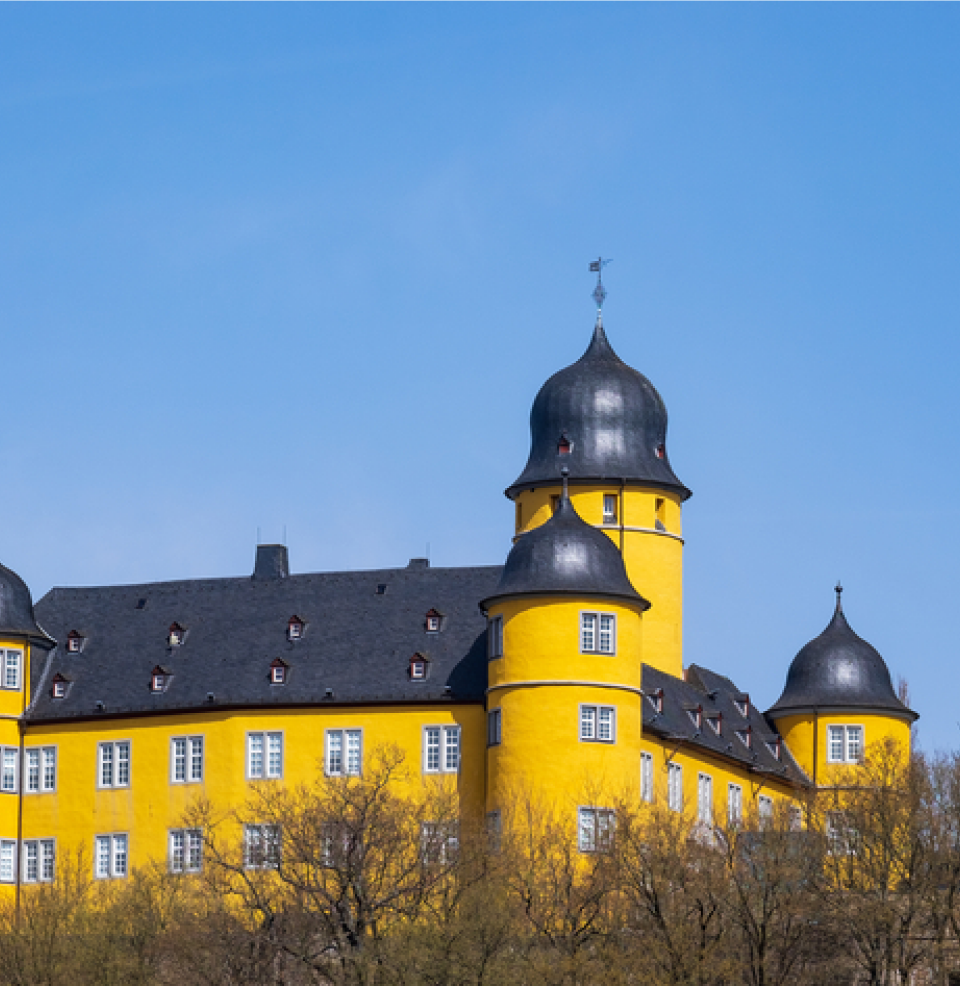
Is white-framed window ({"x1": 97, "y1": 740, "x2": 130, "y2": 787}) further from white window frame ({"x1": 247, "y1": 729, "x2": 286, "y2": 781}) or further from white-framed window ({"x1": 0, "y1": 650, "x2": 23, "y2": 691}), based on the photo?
white window frame ({"x1": 247, "y1": 729, "x2": 286, "y2": 781})

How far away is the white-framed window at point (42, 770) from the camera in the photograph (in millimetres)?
96375

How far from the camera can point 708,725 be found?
9956cm

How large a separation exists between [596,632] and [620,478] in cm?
1204

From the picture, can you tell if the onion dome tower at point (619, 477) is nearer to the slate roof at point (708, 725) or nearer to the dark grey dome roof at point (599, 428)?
the dark grey dome roof at point (599, 428)

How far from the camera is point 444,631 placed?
9506cm

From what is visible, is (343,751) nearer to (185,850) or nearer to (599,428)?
(185,850)

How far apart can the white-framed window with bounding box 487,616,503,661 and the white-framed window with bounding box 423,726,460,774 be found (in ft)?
9.75

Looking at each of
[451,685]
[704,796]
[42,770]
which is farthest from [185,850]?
[704,796]

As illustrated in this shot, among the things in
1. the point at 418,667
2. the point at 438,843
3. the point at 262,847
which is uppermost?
the point at 418,667

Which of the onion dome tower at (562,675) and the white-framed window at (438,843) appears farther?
the onion dome tower at (562,675)

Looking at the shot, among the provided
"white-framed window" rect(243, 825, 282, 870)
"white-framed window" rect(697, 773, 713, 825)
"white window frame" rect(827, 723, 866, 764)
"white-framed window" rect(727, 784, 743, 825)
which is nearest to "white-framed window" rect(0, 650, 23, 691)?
"white-framed window" rect(243, 825, 282, 870)

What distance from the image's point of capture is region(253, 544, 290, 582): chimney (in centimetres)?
10212

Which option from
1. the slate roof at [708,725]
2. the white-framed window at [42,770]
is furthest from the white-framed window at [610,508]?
the white-framed window at [42,770]

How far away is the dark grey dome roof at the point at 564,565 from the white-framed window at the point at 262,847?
31.6 ft
